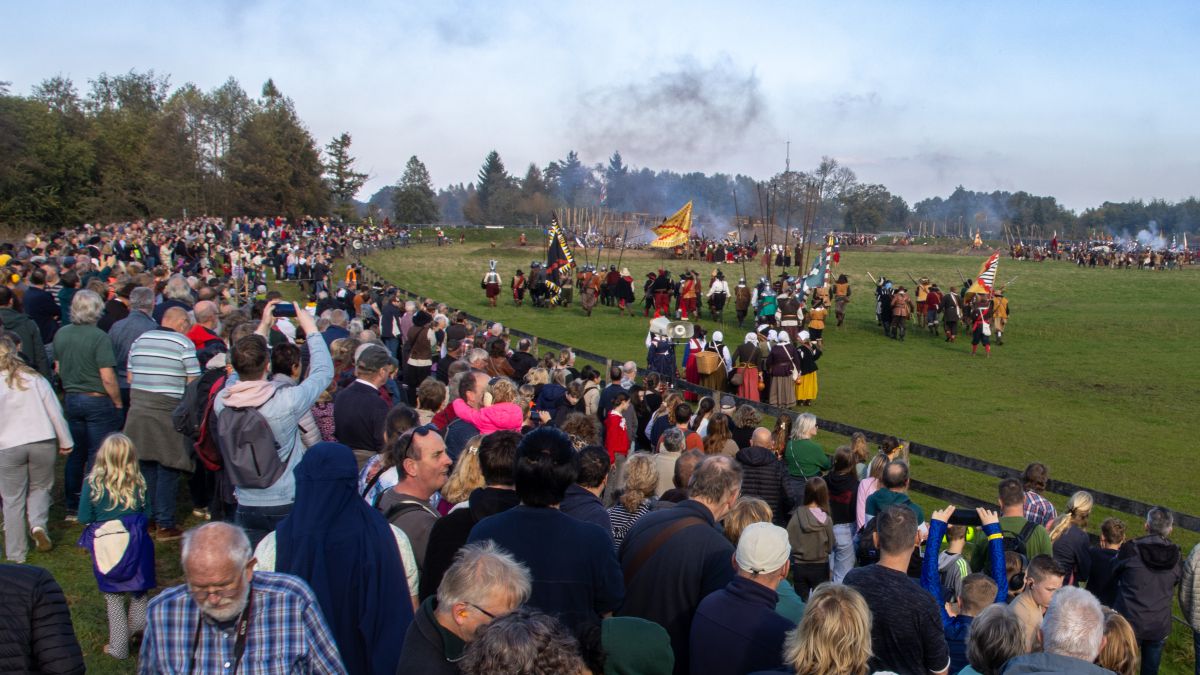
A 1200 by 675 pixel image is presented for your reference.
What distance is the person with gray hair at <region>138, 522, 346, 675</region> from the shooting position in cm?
328

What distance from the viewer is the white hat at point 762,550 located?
403 centimetres

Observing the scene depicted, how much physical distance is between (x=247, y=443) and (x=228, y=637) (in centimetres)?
231

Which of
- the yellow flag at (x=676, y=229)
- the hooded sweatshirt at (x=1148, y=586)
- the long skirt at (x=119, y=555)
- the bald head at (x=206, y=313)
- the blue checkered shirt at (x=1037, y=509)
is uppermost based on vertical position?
the yellow flag at (x=676, y=229)

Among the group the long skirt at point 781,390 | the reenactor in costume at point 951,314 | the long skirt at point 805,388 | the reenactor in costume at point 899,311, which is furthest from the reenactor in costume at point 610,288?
the long skirt at point 781,390

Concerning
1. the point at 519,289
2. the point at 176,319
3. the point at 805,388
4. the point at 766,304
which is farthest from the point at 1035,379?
the point at 176,319

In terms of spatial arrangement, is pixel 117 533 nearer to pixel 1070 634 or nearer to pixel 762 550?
pixel 762 550

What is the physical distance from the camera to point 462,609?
3.24 meters

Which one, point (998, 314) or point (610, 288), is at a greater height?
point (610, 288)

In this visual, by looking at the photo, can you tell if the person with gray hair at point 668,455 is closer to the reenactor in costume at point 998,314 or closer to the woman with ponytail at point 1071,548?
the woman with ponytail at point 1071,548

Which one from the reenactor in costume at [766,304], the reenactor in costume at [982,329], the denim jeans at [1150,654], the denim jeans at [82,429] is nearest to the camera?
the denim jeans at [1150,654]

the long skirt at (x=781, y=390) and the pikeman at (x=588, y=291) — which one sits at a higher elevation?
the pikeman at (x=588, y=291)

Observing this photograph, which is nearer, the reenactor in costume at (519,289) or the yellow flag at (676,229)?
the reenactor in costume at (519,289)

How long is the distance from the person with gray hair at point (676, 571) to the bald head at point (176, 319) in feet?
16.7

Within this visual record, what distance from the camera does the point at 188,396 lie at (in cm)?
678
